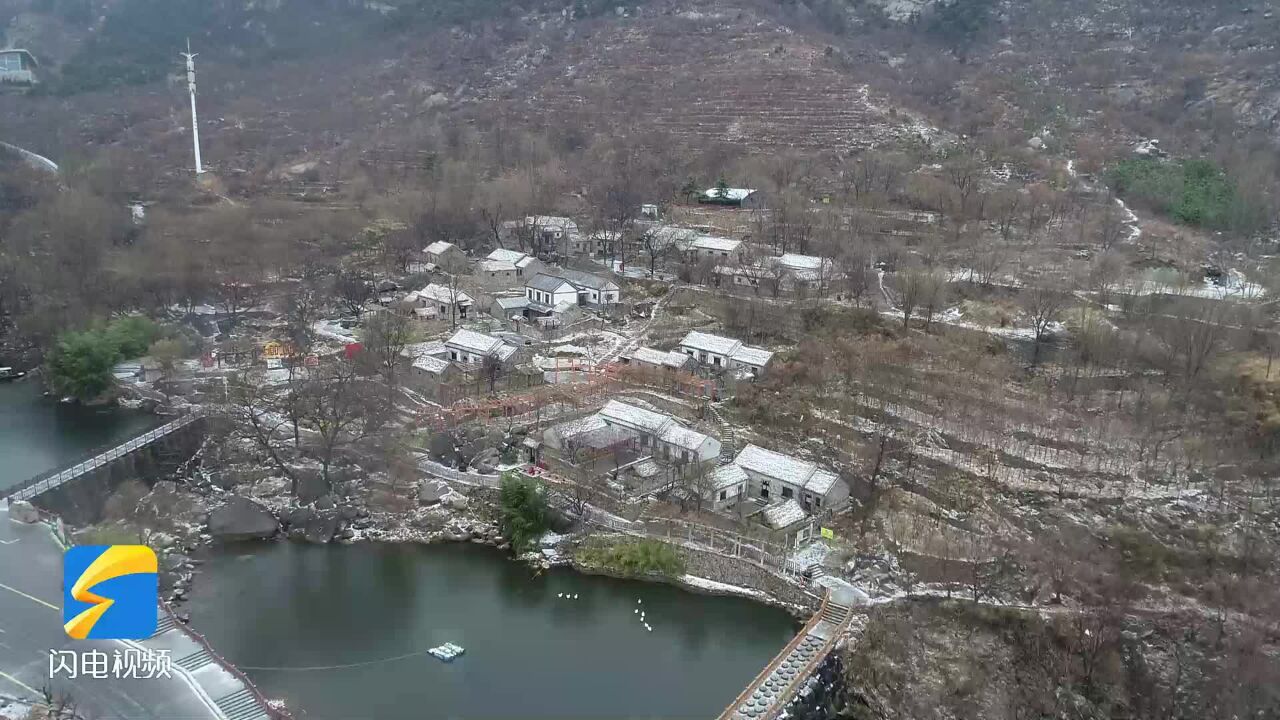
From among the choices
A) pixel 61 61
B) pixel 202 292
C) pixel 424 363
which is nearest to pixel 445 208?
pixel 202 292

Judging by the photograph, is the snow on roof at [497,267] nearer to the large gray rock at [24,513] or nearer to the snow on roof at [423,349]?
the snow on roof at [423,349]

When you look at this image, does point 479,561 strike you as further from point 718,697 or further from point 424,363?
point 424,363

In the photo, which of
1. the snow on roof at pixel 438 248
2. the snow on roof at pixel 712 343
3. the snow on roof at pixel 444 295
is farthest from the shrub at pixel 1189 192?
the snow on roof at pixel 438 248

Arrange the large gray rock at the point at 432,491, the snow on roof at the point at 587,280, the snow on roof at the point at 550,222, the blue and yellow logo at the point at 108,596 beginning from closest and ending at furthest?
the blue and yellow logo at the point at 108,596, the large gray rock at the point at 432,491, the snow on roof at the point at 587,280, the snow on roof at the point at 550,222

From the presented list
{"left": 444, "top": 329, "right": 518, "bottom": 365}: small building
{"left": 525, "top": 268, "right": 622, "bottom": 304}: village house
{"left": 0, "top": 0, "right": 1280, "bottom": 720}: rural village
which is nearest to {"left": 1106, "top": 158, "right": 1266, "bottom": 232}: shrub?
{"left": 0, "top": 0, "right": 1280, "bottom": 720}: rural village

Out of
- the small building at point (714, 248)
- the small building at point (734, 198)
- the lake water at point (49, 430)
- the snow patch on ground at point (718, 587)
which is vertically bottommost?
the lake water at point (49, 430)

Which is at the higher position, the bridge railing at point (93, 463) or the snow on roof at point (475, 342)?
the snow on roof at point (475, 342)
